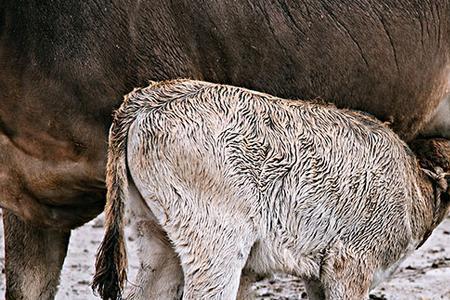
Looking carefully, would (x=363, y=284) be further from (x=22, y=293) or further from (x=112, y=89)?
(x=22, y=293)

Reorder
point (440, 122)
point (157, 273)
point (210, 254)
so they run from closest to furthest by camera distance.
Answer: point (210, 254) < point (157, 273) < point (440, 122)

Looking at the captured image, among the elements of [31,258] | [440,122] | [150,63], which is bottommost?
[31,258]

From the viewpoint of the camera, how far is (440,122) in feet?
24.5

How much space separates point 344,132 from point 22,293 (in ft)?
6.73

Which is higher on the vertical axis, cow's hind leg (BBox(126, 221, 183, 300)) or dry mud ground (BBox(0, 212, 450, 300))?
cow's hind leg (BBox(126, 221, 183, 300))

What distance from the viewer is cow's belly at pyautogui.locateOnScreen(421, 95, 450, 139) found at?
7395 mm

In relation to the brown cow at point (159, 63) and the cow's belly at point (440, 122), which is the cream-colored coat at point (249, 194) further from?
the cow's belly at point (440, 122)

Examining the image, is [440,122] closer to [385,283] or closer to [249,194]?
[249,194]

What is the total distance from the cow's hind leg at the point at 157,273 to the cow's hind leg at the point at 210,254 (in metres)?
0.37

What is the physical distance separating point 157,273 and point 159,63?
101 centimetres

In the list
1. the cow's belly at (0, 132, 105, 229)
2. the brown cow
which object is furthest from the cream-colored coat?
the cow's belly at (0, 132, 105, 229)

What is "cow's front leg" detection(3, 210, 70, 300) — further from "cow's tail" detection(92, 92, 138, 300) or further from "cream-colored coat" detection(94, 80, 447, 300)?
"cow's tail" detection(92, 92, 138, 300)

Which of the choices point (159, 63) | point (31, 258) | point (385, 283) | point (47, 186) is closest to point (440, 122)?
point (159, 63)

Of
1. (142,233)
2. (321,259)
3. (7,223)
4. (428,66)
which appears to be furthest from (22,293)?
(428,66)
